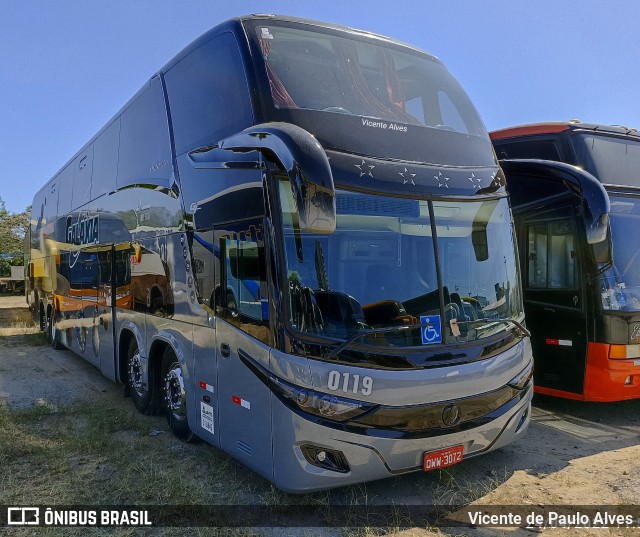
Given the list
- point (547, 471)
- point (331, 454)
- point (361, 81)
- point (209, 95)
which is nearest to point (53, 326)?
point (209, 95)

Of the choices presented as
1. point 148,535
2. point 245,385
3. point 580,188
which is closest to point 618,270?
point 580,188

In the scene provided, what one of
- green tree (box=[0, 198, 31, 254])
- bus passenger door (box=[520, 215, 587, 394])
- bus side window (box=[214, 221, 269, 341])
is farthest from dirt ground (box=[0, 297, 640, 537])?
green tree (box=[0, 198, 31, 254])

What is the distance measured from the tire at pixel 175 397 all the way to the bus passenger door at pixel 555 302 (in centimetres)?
435

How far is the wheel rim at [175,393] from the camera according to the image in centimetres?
588

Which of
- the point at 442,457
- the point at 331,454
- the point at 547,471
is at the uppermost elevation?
the point at 331,454

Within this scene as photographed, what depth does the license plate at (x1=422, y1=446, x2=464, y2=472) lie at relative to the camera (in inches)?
170

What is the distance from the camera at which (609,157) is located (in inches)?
278

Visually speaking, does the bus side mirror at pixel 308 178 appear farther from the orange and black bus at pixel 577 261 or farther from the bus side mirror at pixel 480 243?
the orange and black bus at pixel 577 261

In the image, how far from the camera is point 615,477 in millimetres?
5141

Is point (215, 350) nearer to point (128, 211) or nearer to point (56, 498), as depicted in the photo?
point (56, 498)

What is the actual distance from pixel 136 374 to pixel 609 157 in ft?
21.5

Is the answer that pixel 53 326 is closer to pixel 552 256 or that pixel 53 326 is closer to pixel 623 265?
pixel 552 256

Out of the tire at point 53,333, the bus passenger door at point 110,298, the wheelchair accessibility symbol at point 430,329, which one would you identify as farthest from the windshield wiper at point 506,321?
the tire at point 53,333

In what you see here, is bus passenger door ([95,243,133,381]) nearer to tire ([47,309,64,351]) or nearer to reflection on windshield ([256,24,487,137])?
reflection on windshield ([256,24,487,137])
